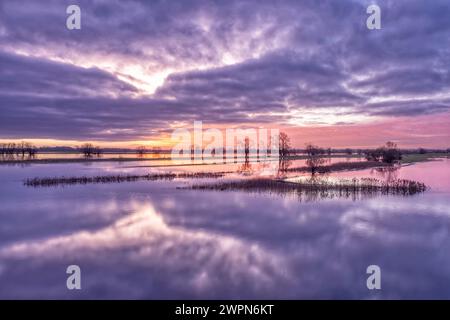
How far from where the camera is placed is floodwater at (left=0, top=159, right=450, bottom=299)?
39.3 ft

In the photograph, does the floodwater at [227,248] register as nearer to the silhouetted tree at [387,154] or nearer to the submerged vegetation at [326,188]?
the submerged vegetation at [326,188]

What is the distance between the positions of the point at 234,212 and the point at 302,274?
12194 millimetres

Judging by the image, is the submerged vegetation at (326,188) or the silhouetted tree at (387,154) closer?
the submerged vegetation at (326,188)

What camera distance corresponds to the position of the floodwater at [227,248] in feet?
39.3

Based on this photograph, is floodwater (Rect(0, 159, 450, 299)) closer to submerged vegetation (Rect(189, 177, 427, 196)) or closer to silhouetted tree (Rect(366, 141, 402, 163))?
submerged vegetation (Rect(189, 177, 427, 196))

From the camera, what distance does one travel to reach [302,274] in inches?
517

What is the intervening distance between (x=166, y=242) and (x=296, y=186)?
23.3 m

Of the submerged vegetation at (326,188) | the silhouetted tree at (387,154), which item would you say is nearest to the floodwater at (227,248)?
the submerged vegetation at (326,188)

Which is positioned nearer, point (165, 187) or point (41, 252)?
point (41, 252)

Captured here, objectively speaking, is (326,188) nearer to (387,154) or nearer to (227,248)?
(227,248)

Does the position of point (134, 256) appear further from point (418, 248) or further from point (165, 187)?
point (165, 187)
